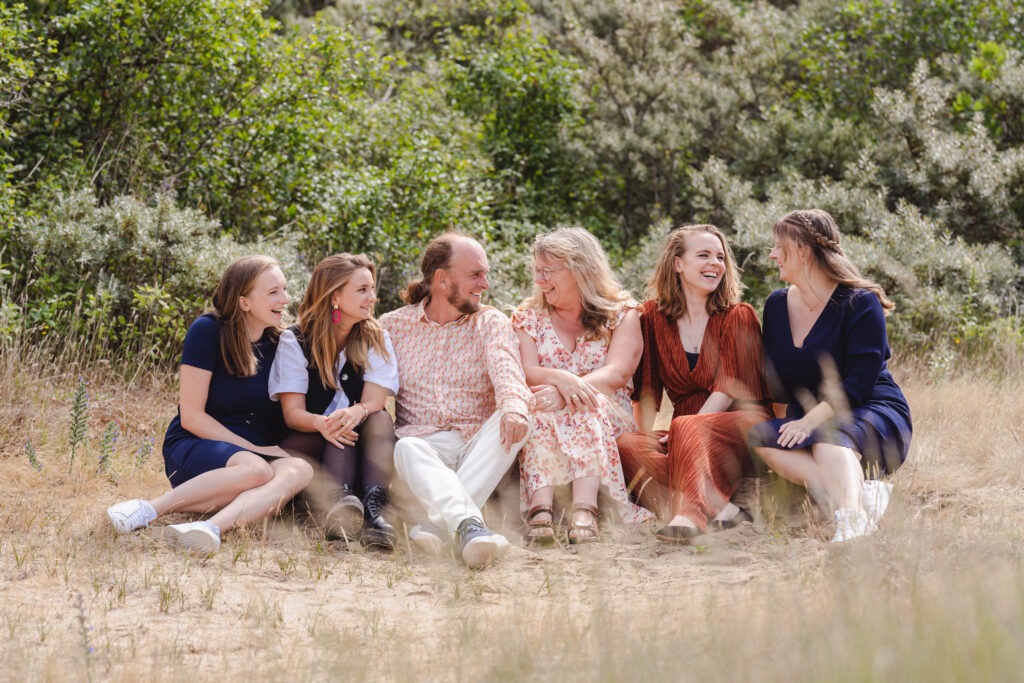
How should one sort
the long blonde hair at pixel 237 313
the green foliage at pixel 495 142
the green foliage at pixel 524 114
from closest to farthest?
the long blonde hair at pixel 237 313
the green foliage at pixel 495 142
the green foliage at pixel 524 114

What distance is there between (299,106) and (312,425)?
16.7ft

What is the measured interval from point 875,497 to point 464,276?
7.29ft

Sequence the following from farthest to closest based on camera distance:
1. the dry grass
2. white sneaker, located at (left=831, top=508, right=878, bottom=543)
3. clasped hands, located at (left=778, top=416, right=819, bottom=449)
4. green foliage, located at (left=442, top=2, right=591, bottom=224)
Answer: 1. green foliage, located at (left=442, top=2, right=591, bottom=224)
2. clasped hands, located at (left=778, top=416, right=819, bottom=449)
3. white sneaker, located at (left=831, top=508, right=878, bottom=543)
4. the dry grass

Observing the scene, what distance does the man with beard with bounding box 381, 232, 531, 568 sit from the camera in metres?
4.80

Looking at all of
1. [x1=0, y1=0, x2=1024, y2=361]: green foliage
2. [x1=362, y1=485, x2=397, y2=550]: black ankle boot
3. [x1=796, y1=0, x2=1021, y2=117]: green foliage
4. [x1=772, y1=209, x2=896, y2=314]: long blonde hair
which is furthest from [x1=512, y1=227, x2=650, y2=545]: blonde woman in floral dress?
[x1=796, y1=0, x2=1021, y2=117]: green foliage

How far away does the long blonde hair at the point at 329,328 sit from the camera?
5.11 meters

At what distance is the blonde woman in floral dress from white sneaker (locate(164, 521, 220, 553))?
1.37 metres

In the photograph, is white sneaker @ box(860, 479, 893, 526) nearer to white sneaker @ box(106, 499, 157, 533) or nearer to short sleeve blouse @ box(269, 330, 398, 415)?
short sleeve blouse @ box(269, 330, 398, 415)

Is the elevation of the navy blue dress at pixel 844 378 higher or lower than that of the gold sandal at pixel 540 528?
higher

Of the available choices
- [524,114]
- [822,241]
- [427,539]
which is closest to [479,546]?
[427,539]

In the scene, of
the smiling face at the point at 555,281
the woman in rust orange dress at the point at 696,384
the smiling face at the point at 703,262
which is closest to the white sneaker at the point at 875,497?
the woman in rust orange dress at the point at 696,384

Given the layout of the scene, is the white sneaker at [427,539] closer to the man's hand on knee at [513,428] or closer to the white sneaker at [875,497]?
the man's hand on knee at [513,428]

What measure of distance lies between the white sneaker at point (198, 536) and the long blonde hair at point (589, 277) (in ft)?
6.73

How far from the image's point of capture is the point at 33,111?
8.42m
